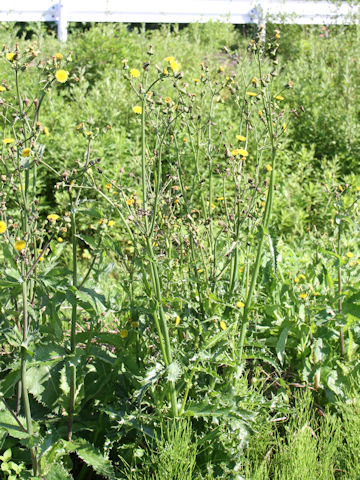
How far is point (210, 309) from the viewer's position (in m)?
2.13

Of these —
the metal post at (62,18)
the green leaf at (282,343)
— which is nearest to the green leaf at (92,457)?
the green leaf at (282,343)

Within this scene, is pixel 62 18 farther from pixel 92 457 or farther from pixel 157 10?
pixel 92 457

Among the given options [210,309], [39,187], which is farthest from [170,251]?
[39,187]

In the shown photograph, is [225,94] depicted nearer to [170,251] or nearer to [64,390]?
A: [170,251]

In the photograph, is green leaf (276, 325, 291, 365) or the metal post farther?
the metal post

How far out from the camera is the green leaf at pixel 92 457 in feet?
5.92

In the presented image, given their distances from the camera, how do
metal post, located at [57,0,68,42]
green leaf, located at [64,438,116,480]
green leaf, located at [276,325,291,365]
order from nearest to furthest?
green leaf, located at [64,438,116,480], green leaf, located at [276,325,291,365], metal post, located at [57,0,68,42]

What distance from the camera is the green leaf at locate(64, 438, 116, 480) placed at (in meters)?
1.80

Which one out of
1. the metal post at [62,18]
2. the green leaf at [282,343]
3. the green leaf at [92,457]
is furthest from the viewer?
the metal post at [62,18]

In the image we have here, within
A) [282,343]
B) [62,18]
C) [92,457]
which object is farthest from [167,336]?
[62,18]

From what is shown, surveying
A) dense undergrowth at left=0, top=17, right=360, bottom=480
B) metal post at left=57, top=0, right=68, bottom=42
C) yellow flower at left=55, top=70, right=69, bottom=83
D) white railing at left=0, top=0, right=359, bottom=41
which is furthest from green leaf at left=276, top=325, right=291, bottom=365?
white railing at left=0, top=0, right=359, bottom=41

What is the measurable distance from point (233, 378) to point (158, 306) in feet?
1.56

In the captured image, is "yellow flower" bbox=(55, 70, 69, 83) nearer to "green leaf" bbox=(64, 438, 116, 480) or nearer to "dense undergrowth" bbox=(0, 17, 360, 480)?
"dense undergrowth" bbox=(0, 17, 360, 480)

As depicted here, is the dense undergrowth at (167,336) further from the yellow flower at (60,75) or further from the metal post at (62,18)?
the metal post at (62,18)
